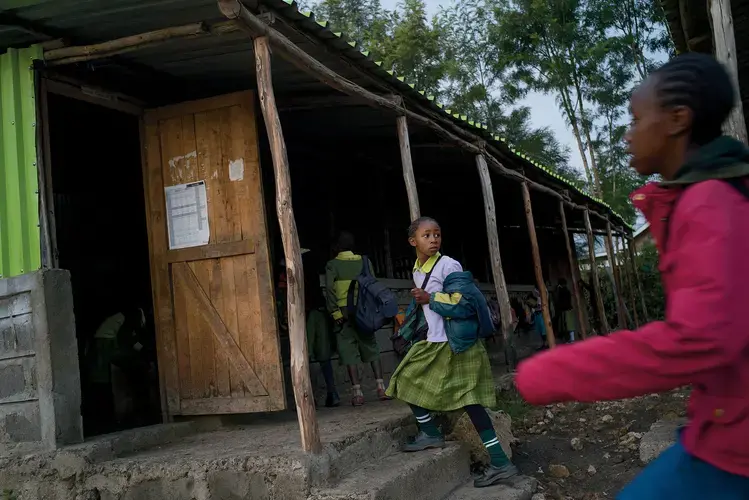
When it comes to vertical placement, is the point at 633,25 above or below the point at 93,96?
above

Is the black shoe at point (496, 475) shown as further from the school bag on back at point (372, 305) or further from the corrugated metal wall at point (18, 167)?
the corrugated metal wall at point (18, 167)

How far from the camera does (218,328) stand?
5.42m

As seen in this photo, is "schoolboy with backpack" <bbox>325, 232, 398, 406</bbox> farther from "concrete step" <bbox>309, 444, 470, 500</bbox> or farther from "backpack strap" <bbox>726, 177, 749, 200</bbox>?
"backpack strap" <bbox>726, 177, 749, 200</bbox>

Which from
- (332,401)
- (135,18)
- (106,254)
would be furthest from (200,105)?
(106,254)

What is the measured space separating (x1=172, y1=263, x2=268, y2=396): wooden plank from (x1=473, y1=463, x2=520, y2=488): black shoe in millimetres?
1758

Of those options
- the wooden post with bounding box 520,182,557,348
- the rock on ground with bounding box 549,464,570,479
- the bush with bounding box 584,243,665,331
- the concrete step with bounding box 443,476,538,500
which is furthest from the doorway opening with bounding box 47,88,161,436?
the bush with bounding box 584,243,665,331

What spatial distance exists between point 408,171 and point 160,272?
233 cm

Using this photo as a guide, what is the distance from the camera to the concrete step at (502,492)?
4.33 meters

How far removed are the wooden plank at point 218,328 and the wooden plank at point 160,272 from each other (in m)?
0.18

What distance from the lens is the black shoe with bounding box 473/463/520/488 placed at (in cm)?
448


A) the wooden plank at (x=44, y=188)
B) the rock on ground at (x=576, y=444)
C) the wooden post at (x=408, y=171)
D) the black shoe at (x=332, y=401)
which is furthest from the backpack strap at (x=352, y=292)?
the wooden plank at (x=44, y=188)

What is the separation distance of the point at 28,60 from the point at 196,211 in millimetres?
1616

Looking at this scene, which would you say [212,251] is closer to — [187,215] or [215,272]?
[215,272]

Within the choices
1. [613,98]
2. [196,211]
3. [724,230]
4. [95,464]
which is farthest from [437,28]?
Answer: [724,230]
